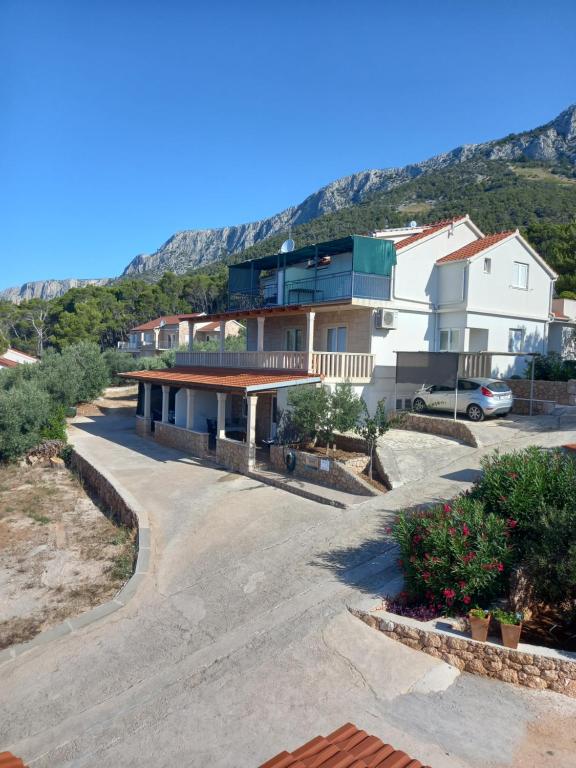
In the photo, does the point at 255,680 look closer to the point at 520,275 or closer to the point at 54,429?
the point at 54,429

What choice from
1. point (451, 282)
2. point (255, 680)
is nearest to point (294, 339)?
point (451, 282)

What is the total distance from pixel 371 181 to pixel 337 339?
119 metres

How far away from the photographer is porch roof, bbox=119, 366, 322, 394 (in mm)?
16656

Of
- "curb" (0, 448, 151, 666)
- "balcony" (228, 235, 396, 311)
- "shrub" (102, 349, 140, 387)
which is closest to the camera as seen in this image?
"curb" (0, 448, 151, 666)

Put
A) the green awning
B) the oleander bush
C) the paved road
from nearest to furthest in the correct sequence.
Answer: the paved road → the oleander bush → the green awning

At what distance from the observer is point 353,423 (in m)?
15.5

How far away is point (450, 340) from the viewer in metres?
Answer: 21.6

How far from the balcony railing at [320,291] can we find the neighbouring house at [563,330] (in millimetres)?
10339

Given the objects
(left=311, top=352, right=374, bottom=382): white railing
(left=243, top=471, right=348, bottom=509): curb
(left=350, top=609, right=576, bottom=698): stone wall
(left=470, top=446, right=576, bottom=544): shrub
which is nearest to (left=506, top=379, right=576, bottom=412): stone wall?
(left=311, top=352, right=374, bottom=382): white railing

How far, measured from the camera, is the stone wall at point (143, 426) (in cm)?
2527

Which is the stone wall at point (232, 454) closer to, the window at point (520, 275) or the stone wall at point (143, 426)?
the stone wall at point (143, 426)

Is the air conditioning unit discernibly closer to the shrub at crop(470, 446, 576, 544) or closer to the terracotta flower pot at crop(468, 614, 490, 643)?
the shrub at crop(470, 446, 576, 544)

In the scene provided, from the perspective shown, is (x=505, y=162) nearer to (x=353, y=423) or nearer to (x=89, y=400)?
(x=89, y=400)

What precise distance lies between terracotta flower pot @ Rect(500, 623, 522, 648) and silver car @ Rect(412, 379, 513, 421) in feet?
37.5
